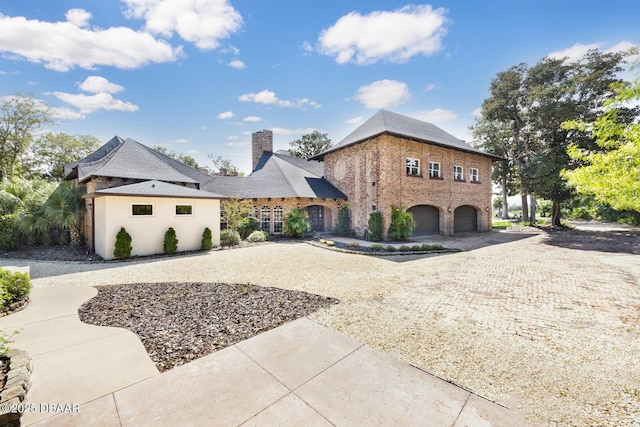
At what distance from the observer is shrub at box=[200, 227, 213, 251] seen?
11.9m

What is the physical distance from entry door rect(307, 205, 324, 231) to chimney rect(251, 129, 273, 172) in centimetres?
858

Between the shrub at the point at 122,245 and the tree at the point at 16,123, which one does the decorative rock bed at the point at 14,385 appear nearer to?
the shrub at the point at 122,245

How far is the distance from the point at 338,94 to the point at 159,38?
957cm

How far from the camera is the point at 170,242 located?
10.9 m

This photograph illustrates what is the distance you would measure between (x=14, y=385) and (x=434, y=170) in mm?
18691

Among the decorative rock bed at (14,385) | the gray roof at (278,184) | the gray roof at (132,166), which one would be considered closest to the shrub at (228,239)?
the gray roof at (278,184)

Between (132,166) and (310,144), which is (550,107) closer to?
(310,144)


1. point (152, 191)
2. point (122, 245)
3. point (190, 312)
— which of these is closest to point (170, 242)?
point (122, 245)

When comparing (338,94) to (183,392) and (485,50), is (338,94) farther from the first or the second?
(183,392)

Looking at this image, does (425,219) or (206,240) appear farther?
(425,219)

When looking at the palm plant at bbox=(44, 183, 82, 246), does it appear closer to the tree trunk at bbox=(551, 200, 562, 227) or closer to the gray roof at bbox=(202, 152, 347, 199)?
the gray roof at bbox=(202, 152, 347, 199)

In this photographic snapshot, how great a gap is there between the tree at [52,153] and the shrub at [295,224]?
1099 inches

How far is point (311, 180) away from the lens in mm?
18781

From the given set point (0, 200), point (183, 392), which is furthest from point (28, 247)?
point (183, 392)
